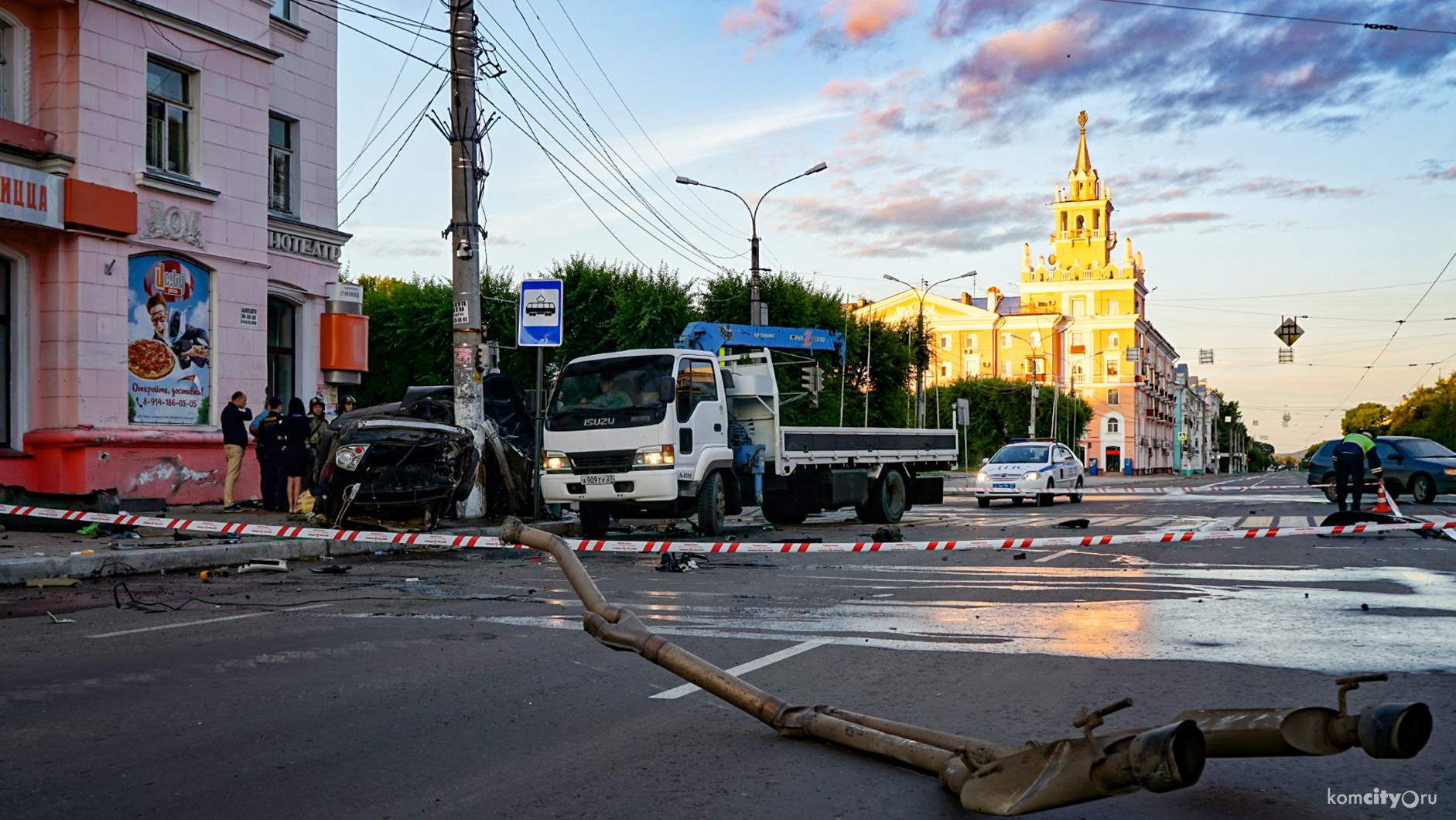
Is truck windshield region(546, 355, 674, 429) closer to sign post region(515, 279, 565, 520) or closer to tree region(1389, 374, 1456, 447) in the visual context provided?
sign post region(515, 279, 565, 520)

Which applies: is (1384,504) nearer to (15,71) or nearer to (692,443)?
(692,443)

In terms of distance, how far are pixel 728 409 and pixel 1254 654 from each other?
10909 millimetres

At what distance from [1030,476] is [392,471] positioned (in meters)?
15.9

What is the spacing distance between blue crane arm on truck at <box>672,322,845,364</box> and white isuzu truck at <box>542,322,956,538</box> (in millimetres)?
27

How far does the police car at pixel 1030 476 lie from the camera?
2550 centimetres

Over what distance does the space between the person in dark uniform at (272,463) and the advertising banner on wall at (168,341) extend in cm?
121

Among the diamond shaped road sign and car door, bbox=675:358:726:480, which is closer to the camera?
car door, bbox=675:358:726:480

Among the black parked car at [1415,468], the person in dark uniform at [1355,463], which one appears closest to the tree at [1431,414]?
the black parked car at [1415,468]

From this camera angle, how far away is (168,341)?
55.1 feet

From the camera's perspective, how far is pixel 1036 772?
3.08m

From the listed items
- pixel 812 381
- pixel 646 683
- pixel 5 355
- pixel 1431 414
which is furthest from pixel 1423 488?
pixel 1431 414

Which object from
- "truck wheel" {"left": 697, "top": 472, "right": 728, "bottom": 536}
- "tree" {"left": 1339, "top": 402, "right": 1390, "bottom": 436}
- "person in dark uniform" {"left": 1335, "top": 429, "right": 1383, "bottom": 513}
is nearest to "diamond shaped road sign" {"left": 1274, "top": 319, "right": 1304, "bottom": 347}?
"person in dark uniform" {"left": 1335, "top": 429, "right": 1383, "bottom": 513}

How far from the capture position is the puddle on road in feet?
21.1

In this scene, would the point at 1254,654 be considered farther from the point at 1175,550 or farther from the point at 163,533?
the point at 163,533
